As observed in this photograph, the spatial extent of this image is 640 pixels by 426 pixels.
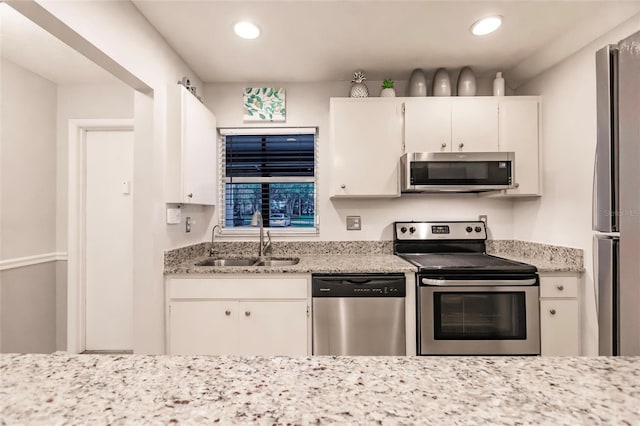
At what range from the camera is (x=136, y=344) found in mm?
2035

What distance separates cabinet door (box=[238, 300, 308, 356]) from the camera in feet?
7.05

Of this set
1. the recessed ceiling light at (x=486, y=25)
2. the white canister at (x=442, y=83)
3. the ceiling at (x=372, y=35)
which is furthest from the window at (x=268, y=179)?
the recessed ceiling light at (x=486, y=25)

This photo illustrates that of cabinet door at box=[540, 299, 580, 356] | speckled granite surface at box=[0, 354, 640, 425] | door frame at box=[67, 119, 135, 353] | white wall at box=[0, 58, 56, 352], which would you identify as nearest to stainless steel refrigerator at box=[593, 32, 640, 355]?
speckled granite surface at box=[0, 354, 640, 425]

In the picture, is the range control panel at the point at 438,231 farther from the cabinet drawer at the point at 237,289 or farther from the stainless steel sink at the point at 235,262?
the stainless steel sink at the point at 235,262

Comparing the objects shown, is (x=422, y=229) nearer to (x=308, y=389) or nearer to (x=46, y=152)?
(x=308, y=389)

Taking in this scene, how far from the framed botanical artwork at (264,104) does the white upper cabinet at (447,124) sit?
1.08m

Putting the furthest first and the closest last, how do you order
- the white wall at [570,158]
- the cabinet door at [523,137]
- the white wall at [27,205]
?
1. the cabinet door at [523,137]
2. the white wall at [27,205]
3. the white wall at [570,158]

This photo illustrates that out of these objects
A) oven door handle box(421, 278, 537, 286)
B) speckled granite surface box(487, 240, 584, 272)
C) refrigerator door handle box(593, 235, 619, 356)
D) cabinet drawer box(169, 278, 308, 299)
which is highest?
refrigerator door handle box(593, 235, 619, 356)

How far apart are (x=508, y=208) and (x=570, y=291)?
906 mm

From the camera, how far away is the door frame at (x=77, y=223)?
2736 millimetres

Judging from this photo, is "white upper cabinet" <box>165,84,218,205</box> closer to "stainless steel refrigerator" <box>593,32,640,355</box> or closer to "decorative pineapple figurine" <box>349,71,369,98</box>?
"decorative pineapple figurine" <box>349,71,369,98</box>

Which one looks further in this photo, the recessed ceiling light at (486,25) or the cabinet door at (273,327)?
the cabinet door at (273,327)

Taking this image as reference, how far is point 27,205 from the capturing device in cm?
252

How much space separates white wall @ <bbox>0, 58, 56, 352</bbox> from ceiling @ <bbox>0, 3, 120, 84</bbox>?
0.35 feet
